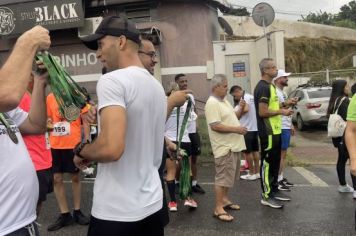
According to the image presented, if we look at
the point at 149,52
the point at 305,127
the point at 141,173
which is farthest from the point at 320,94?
the point at 141,173

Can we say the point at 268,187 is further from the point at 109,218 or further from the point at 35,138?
the point at 109,218

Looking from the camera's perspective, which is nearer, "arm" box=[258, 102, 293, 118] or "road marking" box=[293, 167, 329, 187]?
"arm" box=[258, 102, 293, 118]

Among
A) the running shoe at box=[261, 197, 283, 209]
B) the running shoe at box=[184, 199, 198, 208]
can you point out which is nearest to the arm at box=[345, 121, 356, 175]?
the running shoe at box=[261, 197, 283, 209]

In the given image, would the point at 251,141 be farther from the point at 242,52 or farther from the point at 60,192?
the point at 242,52

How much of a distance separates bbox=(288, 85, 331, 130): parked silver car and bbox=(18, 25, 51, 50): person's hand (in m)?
13.7

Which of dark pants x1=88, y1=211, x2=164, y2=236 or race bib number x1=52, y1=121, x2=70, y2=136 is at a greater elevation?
race bib number x1=52, y1=121, x2=70, y2=136

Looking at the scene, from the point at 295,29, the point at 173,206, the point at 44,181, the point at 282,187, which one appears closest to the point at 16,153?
the point at 44,181

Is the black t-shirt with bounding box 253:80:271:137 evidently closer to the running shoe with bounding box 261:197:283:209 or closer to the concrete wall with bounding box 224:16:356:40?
the running shoe with bounding box 261:197:283:209

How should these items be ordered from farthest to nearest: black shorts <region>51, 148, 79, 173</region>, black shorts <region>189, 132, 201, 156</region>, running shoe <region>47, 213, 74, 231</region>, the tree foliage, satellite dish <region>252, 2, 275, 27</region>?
1. the tree foliage
2. satellite dish <region>252, 2, 275, 27</region>
3. black shorts <region>189, 132, 201, 156</region>
4. black shorts <region>51, 148, 79, 173</region>
5. running shoe <region>47, 213, 74, 231</region>

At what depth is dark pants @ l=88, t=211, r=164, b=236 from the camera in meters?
2.36

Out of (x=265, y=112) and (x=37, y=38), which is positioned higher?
(x=37, y=38)

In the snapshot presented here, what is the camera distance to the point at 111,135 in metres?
2.24

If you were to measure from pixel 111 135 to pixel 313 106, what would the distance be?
46.0ft

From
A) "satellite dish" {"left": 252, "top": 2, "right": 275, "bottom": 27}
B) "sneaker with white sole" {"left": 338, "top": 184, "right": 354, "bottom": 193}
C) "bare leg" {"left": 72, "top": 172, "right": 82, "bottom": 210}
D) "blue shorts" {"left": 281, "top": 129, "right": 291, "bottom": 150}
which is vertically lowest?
"sneaker with white sole" {"left": 338, "top": 184, "right": 354, "bottom": 193}
